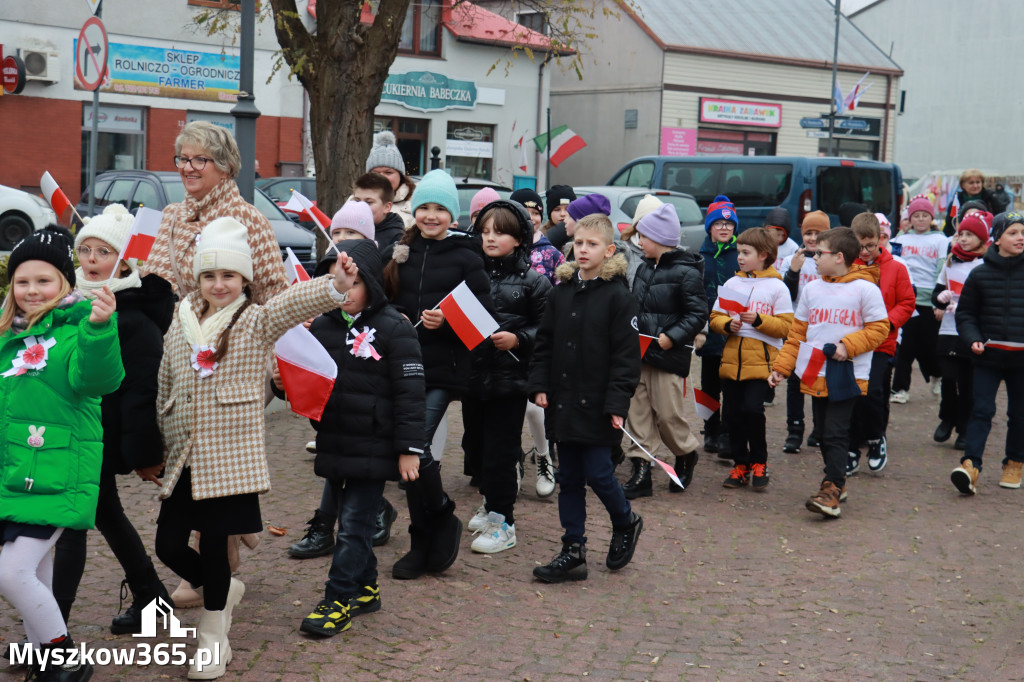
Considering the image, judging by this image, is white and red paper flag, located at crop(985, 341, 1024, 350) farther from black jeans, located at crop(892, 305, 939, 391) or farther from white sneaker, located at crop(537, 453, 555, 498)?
white sneaker, located at crop(537, 453, 555, 498)

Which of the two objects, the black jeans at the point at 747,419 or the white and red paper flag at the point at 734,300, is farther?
the white and red paper flag at the point at 734,300

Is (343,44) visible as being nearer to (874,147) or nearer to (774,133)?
(774,133)

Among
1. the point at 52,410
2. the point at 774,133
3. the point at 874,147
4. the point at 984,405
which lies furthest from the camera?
the point at 874,147

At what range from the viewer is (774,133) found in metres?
39.2

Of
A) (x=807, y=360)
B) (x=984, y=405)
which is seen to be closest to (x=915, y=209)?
(x=984, y=405)

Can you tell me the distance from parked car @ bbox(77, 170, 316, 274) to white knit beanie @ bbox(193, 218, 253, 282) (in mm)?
12050

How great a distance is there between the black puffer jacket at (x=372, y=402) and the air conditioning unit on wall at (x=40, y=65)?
23706 mm

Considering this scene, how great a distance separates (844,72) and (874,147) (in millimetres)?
3216

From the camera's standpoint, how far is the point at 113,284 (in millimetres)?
4547

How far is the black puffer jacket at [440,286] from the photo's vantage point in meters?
6.15

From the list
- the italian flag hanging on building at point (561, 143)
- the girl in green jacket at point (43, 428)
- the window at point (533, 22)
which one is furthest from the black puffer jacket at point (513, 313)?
the window at point (533, 22)

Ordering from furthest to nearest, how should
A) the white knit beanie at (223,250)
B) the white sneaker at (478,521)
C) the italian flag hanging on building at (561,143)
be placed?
the italian flag hanging on building at (561,143)
the white sneaker at (478,521)
the white knit beanie at (223,250)

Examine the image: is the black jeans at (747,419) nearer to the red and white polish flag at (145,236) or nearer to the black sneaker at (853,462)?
the black sneaker at (853,462)

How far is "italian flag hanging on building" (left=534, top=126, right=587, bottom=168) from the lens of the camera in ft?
95.6
